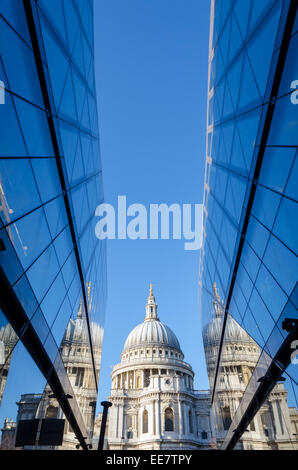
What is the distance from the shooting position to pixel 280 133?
7723 millimetres

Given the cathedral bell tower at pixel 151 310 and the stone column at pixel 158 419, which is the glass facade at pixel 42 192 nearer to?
the stone column at pixel 158 419

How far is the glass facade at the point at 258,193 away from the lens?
7.48 metres

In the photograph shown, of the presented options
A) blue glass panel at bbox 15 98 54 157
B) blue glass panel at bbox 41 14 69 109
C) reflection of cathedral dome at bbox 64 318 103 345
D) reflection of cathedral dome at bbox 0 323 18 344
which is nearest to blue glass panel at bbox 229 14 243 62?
blue glass panel at bbox 41 14 69 109

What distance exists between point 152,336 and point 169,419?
3425 cm

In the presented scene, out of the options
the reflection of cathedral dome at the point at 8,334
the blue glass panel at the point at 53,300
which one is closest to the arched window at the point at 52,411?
the blue glass panel at the point at 53,300

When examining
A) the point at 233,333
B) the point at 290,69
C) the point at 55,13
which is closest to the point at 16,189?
the point at 55,13

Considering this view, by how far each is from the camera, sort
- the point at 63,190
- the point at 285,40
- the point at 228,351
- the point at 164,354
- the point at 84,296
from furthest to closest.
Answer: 1. the point at 164,354
2. the point at 228,351
3. the point at 84,296
4. the point at 63,190
5. the point at 285,40

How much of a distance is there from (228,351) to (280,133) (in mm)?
16293

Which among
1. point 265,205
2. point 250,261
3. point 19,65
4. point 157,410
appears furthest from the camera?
point 157,410

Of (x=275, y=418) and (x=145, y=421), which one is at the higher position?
(x=145, y=421)

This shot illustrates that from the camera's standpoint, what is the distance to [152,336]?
339 ft

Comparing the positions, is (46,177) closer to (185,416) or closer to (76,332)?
(76,332)

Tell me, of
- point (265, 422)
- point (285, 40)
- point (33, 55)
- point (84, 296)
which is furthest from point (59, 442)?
point (285, 40)
